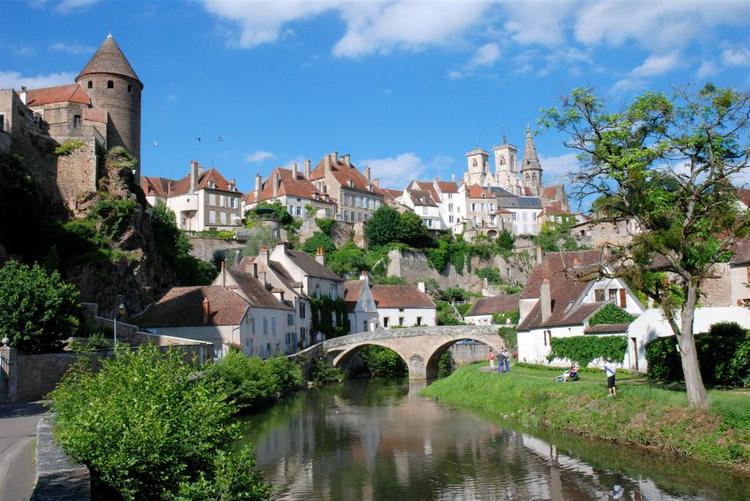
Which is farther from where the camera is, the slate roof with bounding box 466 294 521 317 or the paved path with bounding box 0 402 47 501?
the slate roof with bounding box 466 294 521 317

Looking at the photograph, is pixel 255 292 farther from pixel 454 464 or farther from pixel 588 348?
pixel 454 464

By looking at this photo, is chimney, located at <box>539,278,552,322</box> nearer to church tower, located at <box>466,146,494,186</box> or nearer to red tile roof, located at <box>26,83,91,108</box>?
red tile roof, located at <box>26,83,91,108</box>

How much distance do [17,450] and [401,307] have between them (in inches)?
1966

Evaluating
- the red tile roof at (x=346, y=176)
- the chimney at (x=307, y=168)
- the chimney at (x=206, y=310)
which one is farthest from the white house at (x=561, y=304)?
the chimney at (x=307, y=168)

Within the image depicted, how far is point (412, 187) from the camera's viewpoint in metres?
108

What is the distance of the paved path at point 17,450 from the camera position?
11.0 m

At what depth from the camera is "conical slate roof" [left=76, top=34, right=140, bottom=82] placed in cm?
5041

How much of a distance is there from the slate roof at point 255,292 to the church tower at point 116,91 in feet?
39.7

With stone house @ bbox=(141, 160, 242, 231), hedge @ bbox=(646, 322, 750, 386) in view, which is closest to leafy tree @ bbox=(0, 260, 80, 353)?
hedge @ bbox=(646, 322, 750, 386)

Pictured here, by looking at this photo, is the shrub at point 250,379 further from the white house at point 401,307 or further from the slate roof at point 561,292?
the white house at point 401,307

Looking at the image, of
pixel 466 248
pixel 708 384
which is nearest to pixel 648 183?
pixel 708 384

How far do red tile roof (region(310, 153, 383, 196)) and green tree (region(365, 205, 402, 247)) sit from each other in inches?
324

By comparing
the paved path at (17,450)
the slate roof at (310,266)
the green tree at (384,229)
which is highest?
the green tree at (384,229)

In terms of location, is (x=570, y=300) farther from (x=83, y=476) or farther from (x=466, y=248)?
(x=466, y=248)
